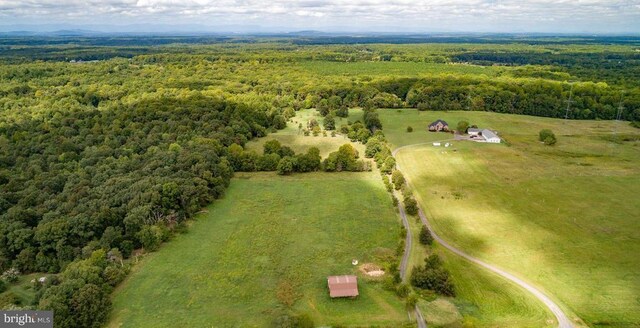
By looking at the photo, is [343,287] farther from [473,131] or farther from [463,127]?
[463,127]

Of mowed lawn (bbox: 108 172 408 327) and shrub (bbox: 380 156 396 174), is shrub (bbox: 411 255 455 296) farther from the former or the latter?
shrub (bbox: 380 156 396 174)

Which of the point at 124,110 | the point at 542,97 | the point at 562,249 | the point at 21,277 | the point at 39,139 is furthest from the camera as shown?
the point at 542,97

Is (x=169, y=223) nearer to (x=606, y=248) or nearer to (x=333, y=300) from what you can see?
(x=333, y=300)

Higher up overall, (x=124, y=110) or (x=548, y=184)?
(x=124, y=110)

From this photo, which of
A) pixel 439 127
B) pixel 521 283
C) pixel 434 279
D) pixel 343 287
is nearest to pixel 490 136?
pixel 439 127

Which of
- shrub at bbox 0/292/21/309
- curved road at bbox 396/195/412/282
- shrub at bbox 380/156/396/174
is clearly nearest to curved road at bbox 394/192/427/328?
curved road at bbox 396/195/412/282

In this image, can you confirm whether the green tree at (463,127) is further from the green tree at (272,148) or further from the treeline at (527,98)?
the green tree at (272,148)

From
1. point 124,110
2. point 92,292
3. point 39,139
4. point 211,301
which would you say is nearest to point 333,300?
point 211,301
